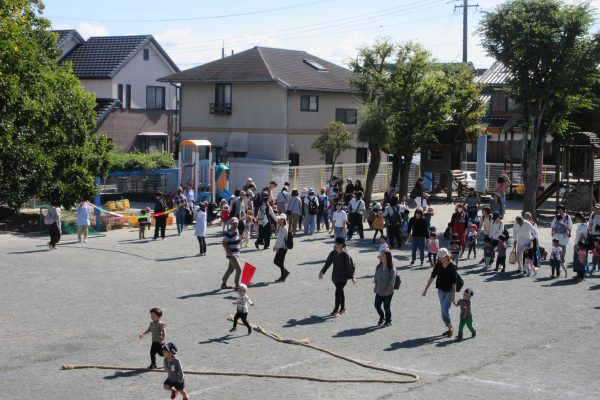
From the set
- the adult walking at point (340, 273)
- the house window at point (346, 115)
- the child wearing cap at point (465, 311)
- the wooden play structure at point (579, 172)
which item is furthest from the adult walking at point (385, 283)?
the house window at point (346, 115)

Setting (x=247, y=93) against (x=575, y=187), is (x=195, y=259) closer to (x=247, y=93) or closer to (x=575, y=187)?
(x=575, y=187)

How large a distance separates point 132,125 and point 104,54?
16.4 feet

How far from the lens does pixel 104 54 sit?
54344 mm

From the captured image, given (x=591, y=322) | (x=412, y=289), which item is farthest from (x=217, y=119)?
(x=591, y=322)

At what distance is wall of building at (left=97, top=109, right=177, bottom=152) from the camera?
52.1 m

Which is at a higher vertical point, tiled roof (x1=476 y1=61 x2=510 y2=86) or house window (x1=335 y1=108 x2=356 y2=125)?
tiled roof (x1=476 y1=61 x2=510 y2=86)

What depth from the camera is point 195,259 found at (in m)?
24.6

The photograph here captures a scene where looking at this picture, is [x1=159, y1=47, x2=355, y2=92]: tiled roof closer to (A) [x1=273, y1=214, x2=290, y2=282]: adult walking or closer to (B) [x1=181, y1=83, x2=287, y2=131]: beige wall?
(B) [x1=181, y1=83, x2=287, y2=131]: beige wall

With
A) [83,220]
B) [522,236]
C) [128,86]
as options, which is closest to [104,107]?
[128,86]

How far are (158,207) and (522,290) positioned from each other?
12896 millimetres

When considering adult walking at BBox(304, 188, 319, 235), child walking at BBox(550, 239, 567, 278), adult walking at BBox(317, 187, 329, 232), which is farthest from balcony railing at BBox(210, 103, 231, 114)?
child walking at BBox(550, 239, 567, 278)

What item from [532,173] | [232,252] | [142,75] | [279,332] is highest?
[142,75]

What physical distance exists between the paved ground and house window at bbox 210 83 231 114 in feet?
74.5

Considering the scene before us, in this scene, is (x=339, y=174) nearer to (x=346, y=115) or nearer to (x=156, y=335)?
(x=346, y=115)
